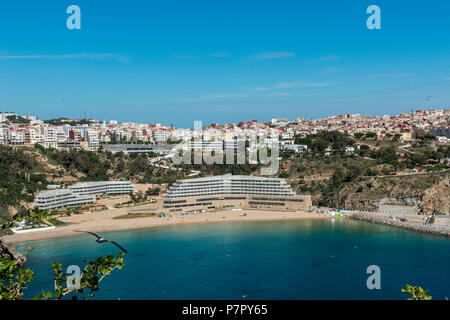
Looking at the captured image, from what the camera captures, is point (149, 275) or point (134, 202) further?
point (134, 202)

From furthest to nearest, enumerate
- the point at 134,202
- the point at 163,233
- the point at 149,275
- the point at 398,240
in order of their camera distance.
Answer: the point at 134,202
the point at 163,233
the point at 398,240
the point at 149,275

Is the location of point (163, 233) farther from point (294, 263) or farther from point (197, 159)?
point (197, 159)

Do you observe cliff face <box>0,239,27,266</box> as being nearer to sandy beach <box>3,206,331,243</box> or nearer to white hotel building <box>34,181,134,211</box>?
sandy beach <box>3,206,331,243</box>

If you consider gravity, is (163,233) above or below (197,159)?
below

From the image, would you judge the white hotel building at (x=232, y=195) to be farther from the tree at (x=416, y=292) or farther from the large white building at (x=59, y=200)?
the tree at (x=416, y=292)

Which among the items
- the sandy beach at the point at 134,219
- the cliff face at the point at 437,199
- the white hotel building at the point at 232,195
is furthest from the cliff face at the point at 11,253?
the cliff face at the point at 437,199

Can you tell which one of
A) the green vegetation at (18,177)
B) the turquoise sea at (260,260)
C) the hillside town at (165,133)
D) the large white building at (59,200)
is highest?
the hillside town at (165,133)

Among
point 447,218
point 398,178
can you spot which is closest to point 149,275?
point 447,218
